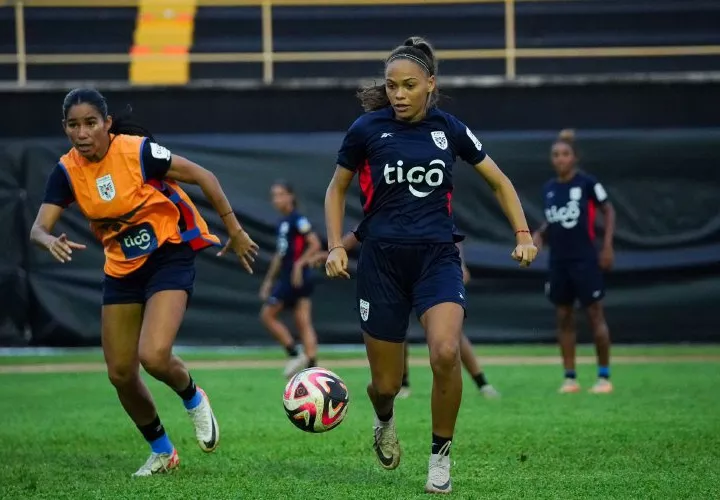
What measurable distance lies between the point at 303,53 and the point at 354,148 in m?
13.4

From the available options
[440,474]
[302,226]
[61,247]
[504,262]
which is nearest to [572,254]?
[302,226]

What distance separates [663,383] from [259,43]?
1113 cm

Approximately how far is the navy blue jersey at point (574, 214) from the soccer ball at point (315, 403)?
5.68 meters

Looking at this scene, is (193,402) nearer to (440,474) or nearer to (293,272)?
(440,474)

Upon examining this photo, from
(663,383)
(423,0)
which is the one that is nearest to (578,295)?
(663,383)

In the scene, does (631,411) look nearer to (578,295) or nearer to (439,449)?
(578,295)

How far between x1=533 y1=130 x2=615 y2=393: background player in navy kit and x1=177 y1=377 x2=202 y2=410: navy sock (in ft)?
17.4

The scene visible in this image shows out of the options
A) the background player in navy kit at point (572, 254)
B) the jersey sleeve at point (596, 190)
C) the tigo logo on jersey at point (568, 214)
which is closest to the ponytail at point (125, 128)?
the background player in navy kit at point (572, 254)

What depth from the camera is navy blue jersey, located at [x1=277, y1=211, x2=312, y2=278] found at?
1446 centimetres

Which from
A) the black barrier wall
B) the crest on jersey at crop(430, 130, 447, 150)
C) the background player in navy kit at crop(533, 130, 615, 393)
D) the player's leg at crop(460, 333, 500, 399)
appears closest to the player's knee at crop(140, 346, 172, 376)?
the crest on jersey at crop(430, 130, 447, 150)

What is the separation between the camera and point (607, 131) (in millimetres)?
17312

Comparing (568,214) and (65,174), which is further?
(568,214)

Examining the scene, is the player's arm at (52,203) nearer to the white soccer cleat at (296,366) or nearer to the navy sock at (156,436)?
the navy sock at (156,436)

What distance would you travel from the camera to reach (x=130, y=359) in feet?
24.1
